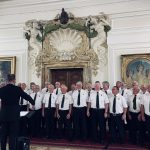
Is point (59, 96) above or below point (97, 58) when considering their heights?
below

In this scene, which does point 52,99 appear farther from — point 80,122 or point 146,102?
point 146,102

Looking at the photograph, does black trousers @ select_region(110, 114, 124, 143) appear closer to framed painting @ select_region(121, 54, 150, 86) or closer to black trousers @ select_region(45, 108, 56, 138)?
black trousers @ select_region(45, 108, 56, 138)

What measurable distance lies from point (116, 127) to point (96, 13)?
4500 millimetres

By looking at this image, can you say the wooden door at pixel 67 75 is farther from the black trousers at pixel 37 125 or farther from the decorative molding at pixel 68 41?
the black trousers at pixel 37 125

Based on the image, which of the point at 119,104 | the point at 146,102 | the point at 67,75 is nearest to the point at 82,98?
the point at 119,104

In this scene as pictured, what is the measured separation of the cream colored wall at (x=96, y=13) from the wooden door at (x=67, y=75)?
0.64 metres

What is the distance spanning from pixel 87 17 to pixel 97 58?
152cm

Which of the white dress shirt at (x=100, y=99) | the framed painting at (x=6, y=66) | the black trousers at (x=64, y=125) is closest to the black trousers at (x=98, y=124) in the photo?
the white dress shirt at (x=100, y=99)

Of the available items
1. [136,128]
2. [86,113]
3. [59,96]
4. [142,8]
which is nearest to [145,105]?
[136,128]

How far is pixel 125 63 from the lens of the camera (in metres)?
8.99

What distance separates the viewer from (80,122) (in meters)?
7.11

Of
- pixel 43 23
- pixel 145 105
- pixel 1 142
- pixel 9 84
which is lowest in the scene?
pixel 1 142

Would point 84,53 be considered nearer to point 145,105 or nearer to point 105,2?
point 105,2

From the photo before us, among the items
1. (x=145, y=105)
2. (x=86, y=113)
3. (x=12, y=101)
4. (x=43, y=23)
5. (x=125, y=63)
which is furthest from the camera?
(x=43, y=23)
